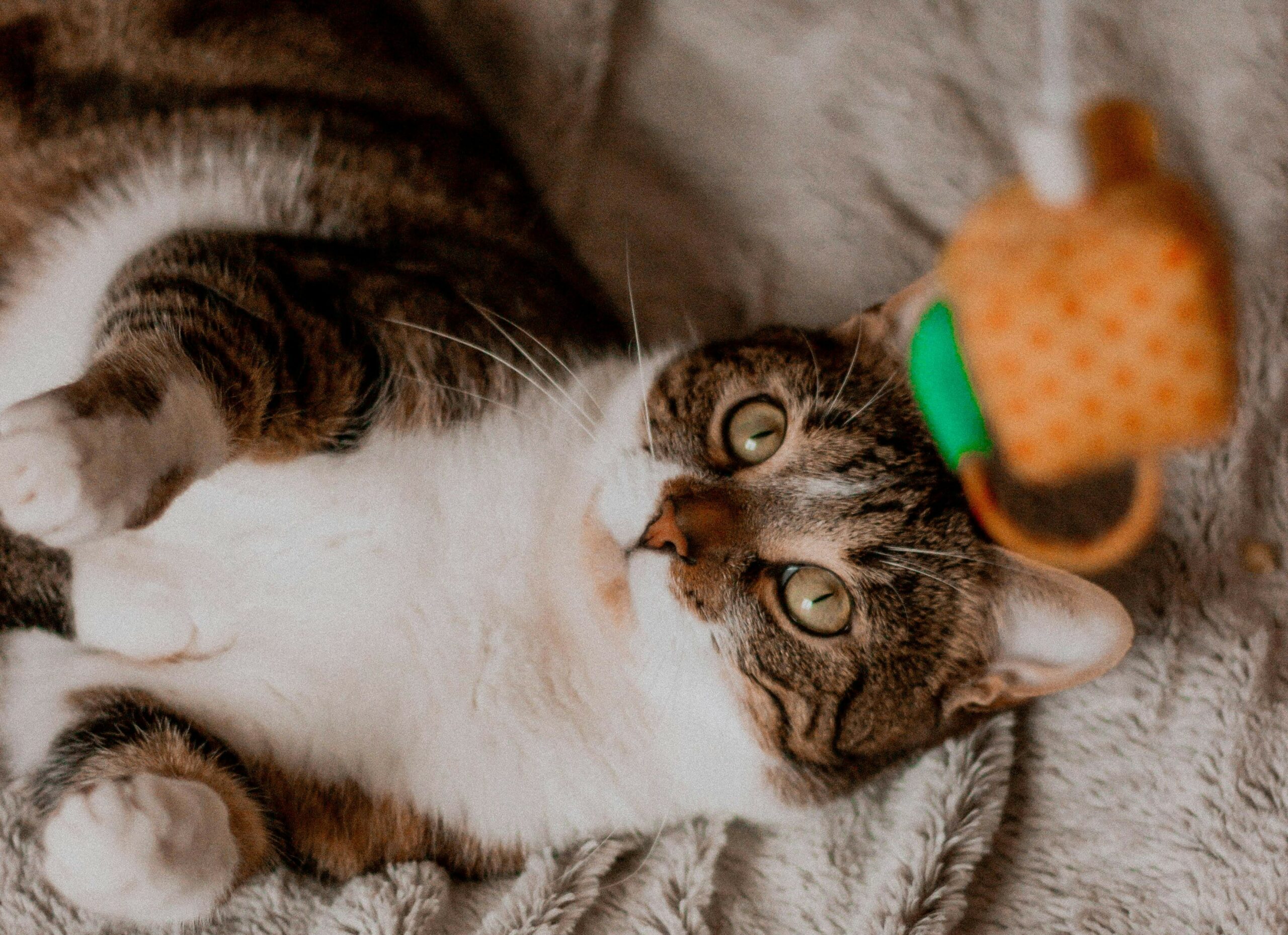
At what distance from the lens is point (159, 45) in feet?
5.46

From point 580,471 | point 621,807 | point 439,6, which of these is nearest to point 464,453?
point 580,471

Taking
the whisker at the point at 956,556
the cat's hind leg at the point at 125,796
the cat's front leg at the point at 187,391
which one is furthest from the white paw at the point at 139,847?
the whisker at the point at 956,556

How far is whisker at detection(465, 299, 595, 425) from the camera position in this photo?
142cm

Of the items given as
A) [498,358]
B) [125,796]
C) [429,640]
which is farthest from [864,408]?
[125,796]

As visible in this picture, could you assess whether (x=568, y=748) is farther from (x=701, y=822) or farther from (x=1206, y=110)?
(x=1206, y=110)

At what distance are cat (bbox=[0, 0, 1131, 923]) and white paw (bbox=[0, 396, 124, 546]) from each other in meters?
0.07

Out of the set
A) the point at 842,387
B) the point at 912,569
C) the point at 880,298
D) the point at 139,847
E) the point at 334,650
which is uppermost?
the point at 880,298

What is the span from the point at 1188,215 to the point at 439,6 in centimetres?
187

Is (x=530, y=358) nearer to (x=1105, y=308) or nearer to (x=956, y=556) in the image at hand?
(x=956, y=556)

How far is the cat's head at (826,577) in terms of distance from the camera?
124 centimetres

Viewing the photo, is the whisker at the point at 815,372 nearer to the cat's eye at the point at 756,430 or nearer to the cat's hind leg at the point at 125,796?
the cat's eye at the point at 756,430

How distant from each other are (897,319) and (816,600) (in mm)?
441

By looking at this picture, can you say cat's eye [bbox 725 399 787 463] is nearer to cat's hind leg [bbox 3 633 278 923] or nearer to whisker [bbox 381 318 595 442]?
whisker [bbox 381 318 595 442]

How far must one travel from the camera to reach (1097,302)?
1.94 feet
